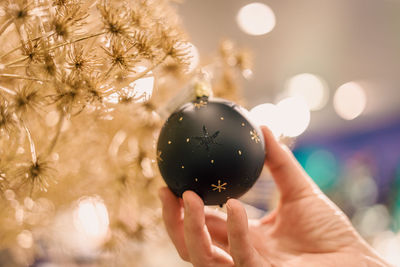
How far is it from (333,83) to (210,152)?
116 inches

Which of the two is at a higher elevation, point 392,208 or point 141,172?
point 392,208

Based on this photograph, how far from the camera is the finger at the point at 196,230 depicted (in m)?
0.42

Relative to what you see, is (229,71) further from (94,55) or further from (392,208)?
(392,208)

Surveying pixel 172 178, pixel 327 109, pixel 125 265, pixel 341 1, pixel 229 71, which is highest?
pixel 327 109

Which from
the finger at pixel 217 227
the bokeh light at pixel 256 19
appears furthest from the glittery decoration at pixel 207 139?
the bokeh light at pixel 256 19

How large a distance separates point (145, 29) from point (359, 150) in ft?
16.3

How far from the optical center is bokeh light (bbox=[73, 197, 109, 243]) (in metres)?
0.71

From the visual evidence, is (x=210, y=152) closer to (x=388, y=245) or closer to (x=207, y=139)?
(x=207, y=139)

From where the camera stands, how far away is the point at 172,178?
459mm

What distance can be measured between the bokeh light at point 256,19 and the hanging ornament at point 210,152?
4.81ft

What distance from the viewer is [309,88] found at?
10.0 feet

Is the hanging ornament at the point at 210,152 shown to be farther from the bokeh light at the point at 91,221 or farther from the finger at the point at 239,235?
Result: the bokeh light at the point at 91,221

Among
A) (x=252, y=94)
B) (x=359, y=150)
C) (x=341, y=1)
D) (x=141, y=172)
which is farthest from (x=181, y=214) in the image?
(x=359, y=150)

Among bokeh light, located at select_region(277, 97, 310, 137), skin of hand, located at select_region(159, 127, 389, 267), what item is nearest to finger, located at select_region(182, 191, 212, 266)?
skin of hand, located at select_region(159, 127, 389, 267)
